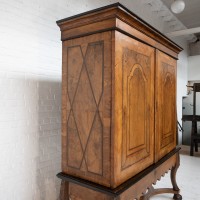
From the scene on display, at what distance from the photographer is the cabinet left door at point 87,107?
5.15 ft

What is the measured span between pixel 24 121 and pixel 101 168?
1070mm

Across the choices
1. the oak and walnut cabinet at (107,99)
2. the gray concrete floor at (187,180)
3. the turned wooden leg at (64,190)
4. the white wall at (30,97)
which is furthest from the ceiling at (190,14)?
the turned wooden leg at (64,190)

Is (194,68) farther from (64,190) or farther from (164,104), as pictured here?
(64,190)

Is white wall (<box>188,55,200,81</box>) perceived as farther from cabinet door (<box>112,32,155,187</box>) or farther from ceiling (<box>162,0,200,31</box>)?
cabinet door (<box>112,32,155,187</box>)

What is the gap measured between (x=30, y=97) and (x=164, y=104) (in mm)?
1517

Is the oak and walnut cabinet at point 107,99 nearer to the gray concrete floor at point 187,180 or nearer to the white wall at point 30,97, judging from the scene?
the white wall at point 30,97

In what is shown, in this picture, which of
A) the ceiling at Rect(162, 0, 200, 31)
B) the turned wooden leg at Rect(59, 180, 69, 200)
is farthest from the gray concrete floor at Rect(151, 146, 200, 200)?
the ceiling at Rect(162, 0, 200, 31)

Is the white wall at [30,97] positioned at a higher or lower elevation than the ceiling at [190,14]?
lower

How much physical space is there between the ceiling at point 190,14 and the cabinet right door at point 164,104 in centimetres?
305

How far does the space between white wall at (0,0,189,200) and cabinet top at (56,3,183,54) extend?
2.02 feet

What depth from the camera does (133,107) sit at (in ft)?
5.80

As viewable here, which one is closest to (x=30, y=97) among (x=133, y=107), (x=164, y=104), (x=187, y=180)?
(x=133, y=107)

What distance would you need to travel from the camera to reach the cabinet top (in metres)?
1.51

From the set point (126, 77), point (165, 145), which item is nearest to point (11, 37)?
point (126, 77)
